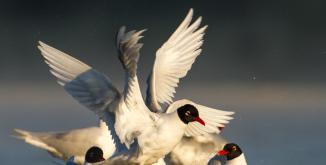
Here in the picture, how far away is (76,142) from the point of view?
1007 cm

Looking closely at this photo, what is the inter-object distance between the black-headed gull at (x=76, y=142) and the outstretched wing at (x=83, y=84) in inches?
36.6

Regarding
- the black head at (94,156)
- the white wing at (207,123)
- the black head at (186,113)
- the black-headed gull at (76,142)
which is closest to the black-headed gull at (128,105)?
the black head at (186,113)

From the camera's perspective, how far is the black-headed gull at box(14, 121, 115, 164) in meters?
9.96

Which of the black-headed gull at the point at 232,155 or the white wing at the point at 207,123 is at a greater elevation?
the white wing at the point at 207,123

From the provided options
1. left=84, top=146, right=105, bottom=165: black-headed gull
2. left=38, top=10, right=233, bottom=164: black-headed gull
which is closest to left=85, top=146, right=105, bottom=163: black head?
left=84, top=146, right=105, bottom=165: black-headed gull

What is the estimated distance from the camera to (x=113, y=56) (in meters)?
18.4

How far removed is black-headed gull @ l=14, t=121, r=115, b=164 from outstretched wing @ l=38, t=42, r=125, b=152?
0.93 meters

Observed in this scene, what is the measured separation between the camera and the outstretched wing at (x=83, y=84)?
871 cm

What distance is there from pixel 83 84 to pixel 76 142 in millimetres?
1394

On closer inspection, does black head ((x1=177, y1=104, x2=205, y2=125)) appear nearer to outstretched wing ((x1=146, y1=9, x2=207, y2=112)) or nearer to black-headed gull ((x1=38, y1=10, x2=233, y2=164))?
black-headed gull ((x1=38, y1=10, x2=233, y2=164))

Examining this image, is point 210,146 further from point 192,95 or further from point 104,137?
point 192,95

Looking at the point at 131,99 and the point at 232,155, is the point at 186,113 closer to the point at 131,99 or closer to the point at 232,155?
the point at 131,99

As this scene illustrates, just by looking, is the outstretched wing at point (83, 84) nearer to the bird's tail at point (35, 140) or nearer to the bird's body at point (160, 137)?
the bird's body at point (160, 137)

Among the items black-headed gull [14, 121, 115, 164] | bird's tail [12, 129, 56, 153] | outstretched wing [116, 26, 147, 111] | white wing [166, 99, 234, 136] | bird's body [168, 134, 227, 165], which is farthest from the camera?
bird's tail [12, 129, 56, 153]
